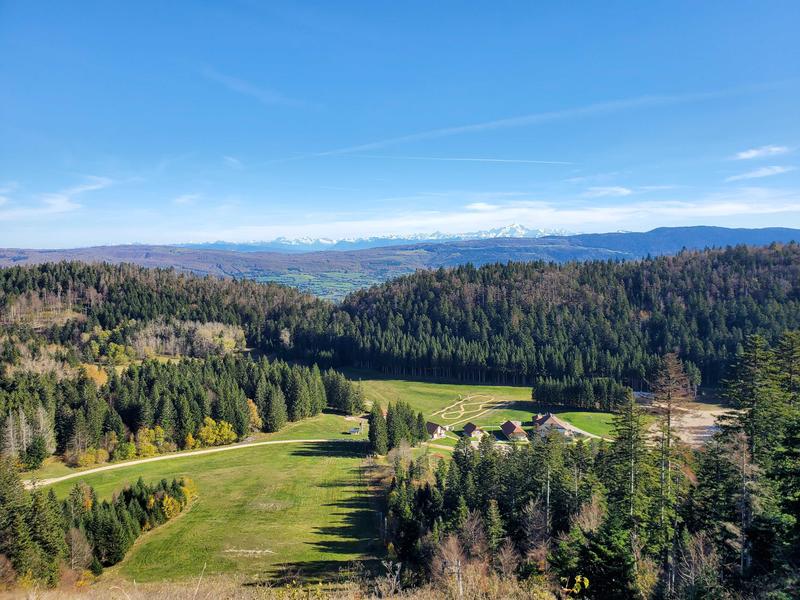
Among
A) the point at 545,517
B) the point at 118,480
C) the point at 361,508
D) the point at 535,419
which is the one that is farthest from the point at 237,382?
the point at 545,517

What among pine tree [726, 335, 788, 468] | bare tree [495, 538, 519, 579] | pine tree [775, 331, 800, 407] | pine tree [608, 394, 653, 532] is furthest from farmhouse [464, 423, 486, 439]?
pine tree [726, 335, 788, 468]

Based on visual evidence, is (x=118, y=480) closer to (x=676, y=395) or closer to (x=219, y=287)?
(x=676, y=395)

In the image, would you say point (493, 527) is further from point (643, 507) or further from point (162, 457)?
point (162, 457)

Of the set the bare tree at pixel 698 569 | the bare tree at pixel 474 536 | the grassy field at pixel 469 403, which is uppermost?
the bare tree at pixel 698 569

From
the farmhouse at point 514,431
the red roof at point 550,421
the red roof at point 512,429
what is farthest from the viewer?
the red roof at point 550,421

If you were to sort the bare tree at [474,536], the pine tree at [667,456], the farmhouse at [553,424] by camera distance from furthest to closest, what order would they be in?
the farmhouse at [553,424] → the bare tree at [474,536] → the pine tree at [667,456]

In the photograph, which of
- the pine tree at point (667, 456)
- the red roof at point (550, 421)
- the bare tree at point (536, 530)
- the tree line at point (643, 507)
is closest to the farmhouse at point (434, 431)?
the red roof at point (550, 421)

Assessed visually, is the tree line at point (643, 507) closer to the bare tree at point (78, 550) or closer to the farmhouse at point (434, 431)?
the bare tree at point (78, 550)
